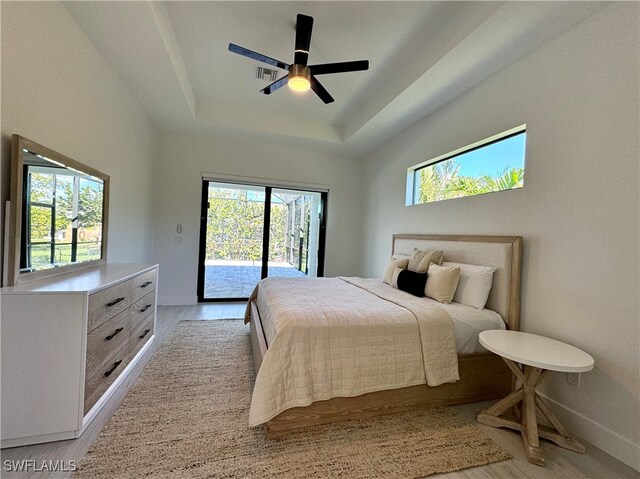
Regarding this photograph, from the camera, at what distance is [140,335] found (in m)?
2.43

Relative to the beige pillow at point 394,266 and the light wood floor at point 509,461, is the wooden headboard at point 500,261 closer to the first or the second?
the beige pillow at point 394,266

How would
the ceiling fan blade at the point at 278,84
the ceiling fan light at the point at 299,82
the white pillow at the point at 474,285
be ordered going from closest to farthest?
1. the white pillow at the point at 474,285
2. the ceiling fan light at the point at 299,82
3. the ceiling fan blade at the point at 278,84

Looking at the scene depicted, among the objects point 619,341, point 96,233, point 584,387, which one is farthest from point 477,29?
point 96,233

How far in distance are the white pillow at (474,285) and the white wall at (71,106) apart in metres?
3.15

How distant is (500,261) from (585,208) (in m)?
0.65

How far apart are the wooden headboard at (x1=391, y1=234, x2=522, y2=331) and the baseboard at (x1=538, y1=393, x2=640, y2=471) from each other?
22.3 inches

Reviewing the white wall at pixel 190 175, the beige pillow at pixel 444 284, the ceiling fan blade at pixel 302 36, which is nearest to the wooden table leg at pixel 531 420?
the beige pillow at pixel 444 284

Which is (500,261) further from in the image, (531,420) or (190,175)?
(190,175)

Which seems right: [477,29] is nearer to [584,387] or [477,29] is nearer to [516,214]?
[516,214]

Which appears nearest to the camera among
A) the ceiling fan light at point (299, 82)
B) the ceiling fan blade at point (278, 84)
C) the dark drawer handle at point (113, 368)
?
the dark drawer handle at point (113, 368)

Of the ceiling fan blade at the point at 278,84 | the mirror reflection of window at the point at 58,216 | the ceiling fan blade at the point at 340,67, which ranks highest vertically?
the ceiling fan blade at the point at 278,84

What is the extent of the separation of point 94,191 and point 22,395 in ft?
5.25

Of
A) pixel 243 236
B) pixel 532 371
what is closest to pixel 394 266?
pixel 532 371

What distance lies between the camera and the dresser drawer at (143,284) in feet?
7.27
